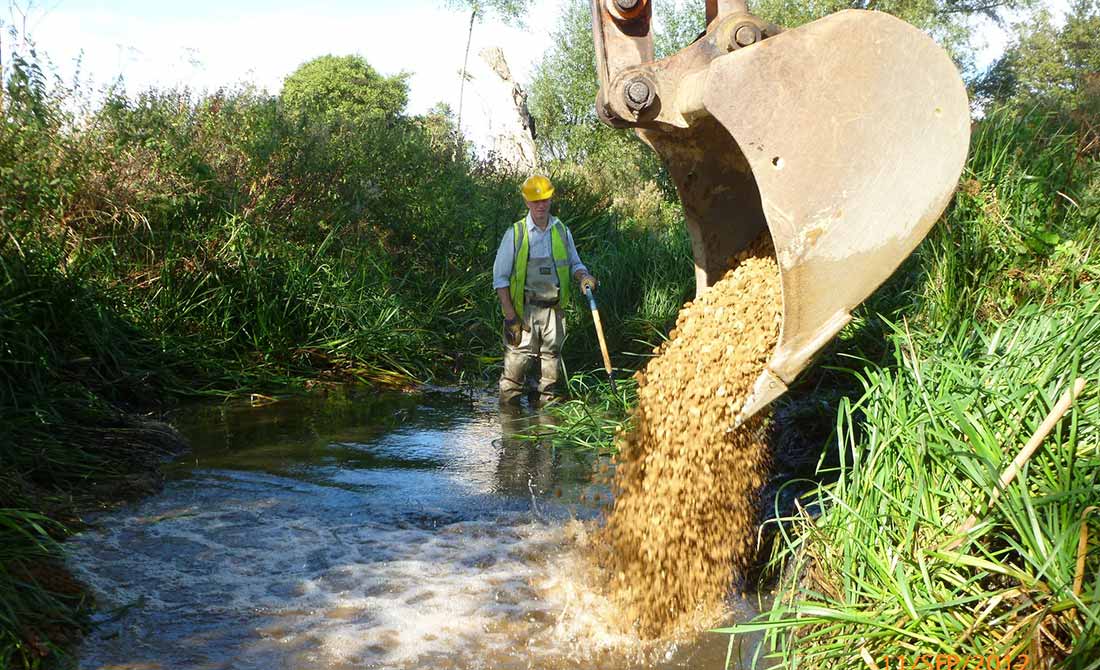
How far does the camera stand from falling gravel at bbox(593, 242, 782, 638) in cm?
362

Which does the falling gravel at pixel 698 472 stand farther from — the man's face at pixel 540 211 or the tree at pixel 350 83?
the tree at pixel 350 83

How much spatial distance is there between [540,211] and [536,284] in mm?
559

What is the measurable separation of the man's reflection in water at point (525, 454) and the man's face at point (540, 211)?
4.76 feet

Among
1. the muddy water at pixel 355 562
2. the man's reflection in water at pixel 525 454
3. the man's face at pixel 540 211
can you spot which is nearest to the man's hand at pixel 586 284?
the man's face at pixel 540 211

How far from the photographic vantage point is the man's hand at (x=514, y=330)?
7.55 m

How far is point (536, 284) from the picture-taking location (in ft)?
24.5

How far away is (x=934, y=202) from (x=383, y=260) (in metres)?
7.05

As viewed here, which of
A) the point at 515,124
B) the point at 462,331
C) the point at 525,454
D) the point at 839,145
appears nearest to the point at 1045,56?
the point at 515,124

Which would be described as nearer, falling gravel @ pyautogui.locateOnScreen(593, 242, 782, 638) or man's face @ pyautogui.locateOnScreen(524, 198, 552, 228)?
falling gravel @ pyautogui.locateOnScreen(593, 242, 782, 638)

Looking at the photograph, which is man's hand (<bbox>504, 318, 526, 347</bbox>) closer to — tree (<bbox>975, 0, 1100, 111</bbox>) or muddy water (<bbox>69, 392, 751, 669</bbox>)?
muddy water (<bbox>69, 392, 751, 669</bbox>)

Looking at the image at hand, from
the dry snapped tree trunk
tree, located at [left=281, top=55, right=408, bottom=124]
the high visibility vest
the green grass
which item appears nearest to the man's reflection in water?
the high visibility vest

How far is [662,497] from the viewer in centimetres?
369

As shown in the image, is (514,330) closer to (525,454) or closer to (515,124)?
(525,454)

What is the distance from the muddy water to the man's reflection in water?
2cm
